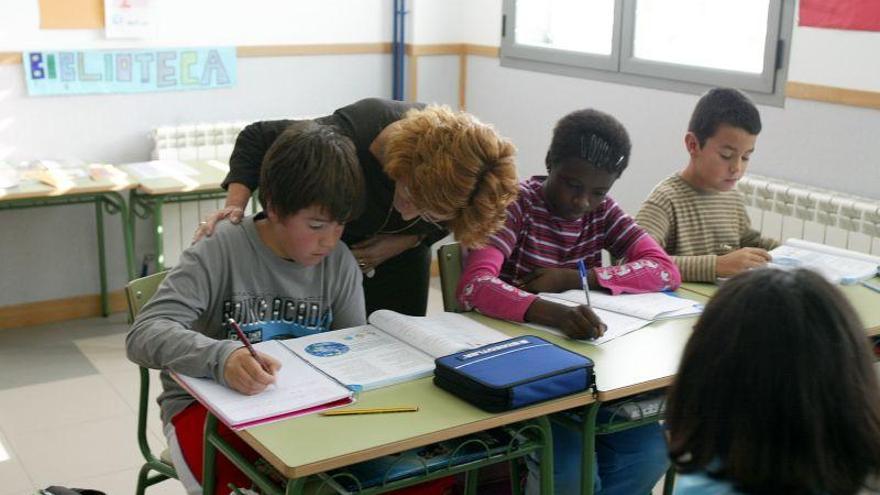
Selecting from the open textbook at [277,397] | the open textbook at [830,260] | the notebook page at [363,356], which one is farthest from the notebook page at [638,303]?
the open textbook at [277,397]

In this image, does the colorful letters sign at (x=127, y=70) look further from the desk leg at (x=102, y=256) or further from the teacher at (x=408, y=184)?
the teacher at (x=408, y=184)

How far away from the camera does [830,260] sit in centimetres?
294

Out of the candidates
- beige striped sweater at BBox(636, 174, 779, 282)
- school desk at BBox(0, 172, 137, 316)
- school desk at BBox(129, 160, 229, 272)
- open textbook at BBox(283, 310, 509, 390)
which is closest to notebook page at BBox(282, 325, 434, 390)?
open textbook at BBox(283, 310, 509, 390)

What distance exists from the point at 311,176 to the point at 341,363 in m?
0.38

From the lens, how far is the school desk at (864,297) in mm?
2490

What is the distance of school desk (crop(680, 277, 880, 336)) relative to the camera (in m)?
2.49

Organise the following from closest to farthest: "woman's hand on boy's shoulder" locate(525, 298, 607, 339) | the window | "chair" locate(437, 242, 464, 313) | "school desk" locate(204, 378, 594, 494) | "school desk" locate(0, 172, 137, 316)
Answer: "school desk" locate(204, 378, 594, 494)
"woman's hand on boy's shoulder" locate(525, 298, 607, 339)
"chair" locate(437, 242, 464, 313)
the window
"school desk" locate(0, 172, 137, 316)

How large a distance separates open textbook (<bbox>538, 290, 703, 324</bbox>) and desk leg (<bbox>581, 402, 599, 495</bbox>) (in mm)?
407

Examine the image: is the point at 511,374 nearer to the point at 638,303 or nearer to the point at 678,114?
the point at 638,303

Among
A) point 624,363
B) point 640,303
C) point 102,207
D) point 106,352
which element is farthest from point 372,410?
point 102,207

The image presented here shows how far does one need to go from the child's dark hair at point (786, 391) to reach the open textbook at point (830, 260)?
1.70m

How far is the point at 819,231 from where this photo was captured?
3707 millimetres

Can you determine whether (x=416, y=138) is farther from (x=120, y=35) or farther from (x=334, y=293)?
(x=120, y=35)

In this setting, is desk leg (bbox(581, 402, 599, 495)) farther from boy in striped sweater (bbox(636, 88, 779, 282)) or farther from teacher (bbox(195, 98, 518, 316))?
boy in striped sweater (bbox(636, 88, 779, 282))
